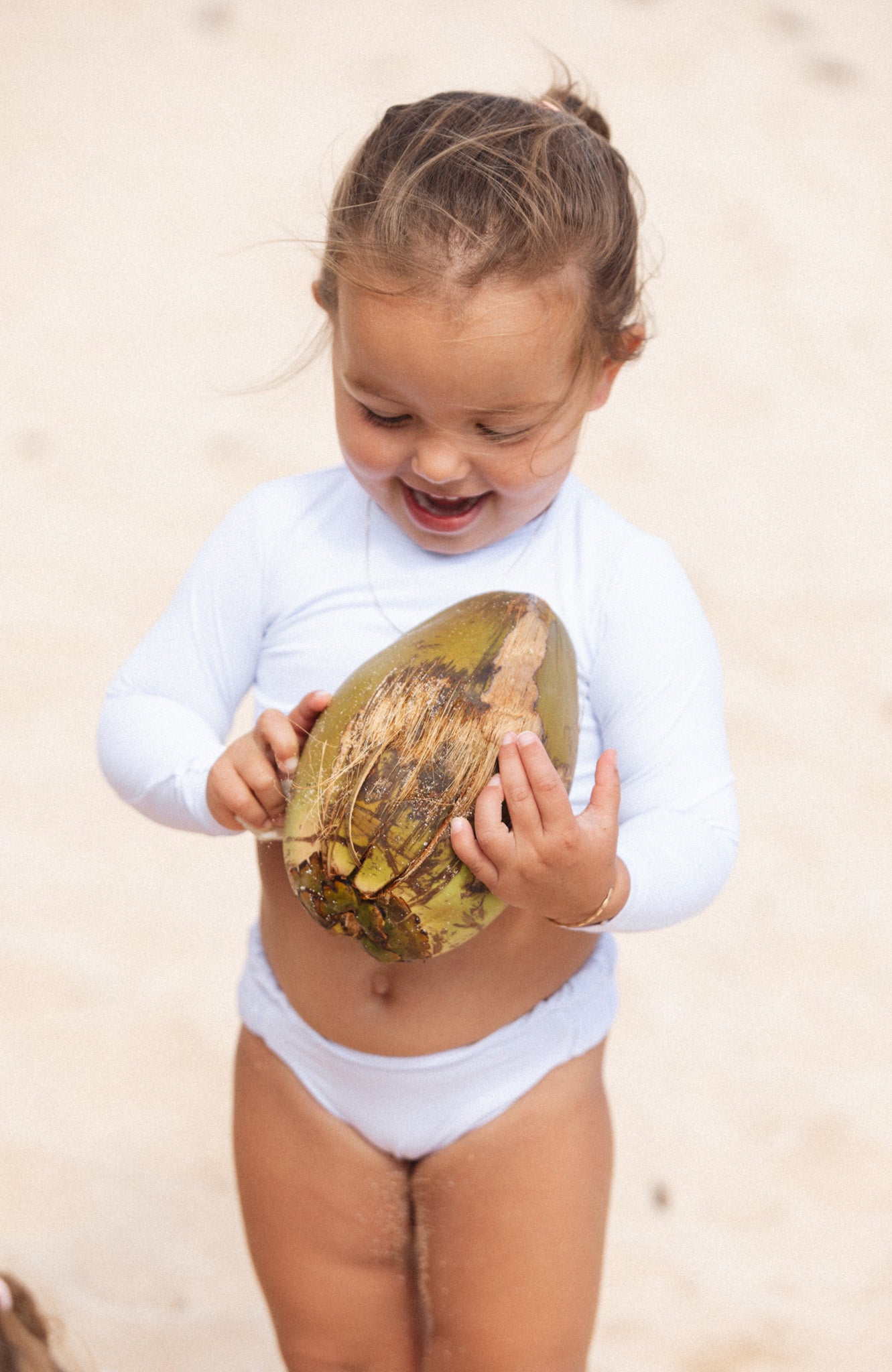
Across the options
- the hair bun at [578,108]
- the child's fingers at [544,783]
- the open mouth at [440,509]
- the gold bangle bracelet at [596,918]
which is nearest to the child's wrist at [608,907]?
the gold bangle bracelet at [596,918]

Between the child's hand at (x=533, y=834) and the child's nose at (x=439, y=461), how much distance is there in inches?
11.0

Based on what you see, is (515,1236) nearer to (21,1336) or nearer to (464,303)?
(21,1336)

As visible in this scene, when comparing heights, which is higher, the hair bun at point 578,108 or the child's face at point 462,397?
the hair bun at point 578,108

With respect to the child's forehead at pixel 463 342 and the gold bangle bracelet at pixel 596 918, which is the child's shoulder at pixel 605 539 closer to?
the child's forehead at pixel 463 342

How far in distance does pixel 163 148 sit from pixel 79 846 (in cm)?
297

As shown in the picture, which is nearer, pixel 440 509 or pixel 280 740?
pixel 280 740

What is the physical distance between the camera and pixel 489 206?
1.43 meters

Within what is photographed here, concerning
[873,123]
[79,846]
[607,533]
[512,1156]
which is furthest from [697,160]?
[512,1156]

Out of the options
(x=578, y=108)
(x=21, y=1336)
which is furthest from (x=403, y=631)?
(x=21, y=1336)

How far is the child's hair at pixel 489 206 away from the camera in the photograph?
142 cm

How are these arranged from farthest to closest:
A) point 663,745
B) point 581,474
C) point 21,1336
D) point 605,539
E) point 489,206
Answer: point 581,474, point 605,539, point 663,745, point 489,206, point 21,1336

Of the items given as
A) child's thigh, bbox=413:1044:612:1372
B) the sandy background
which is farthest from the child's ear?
child's thigh, bbox=413:1044:612:1372

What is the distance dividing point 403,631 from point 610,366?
0.35m

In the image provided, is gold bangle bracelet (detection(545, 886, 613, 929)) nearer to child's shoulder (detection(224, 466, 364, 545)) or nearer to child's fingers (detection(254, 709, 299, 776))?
child's fingers (detection(254, 709, 299, 776))
